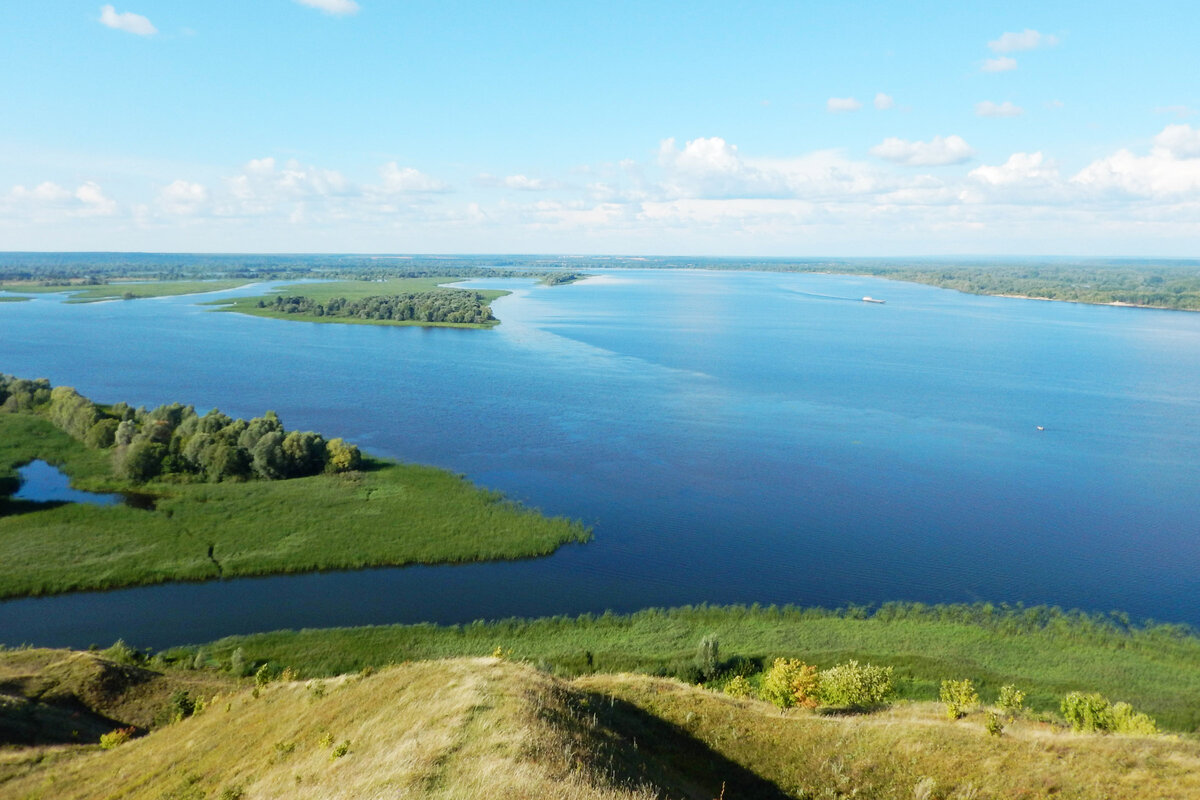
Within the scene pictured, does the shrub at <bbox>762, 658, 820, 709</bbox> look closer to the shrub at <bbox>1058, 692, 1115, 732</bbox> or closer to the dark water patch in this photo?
the shrub at <bbox>1058, 692, 1115, 732</bbox>

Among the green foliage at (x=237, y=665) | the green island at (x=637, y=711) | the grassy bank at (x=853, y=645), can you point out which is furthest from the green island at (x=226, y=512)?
the green foliage at (x=237, y=665)

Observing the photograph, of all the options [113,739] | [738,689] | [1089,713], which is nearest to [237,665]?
[113,739]

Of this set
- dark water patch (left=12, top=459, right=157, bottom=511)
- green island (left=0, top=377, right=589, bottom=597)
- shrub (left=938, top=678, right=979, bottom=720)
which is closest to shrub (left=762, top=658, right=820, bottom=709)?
shrub (left=938, top=678, right=979, bottom=720)

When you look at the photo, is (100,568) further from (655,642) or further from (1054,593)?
(1054,593)

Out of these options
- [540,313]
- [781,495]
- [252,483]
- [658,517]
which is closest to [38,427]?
[252,483]

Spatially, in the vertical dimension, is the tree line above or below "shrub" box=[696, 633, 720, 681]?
above

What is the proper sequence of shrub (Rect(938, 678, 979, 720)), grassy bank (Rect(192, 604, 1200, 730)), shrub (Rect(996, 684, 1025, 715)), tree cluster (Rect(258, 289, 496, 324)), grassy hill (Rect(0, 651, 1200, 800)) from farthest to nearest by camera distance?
tree cluster (Rect(258, 289, 496, 324)) < grassy bank (Rect(192, 604, 1200, 730)) < shrub (Rect(996, 684, 1025, 715)) < shrub (Rect(938, 678, 979, 720)) < grassy hill (Rect(0, 651, 1200, 800))
